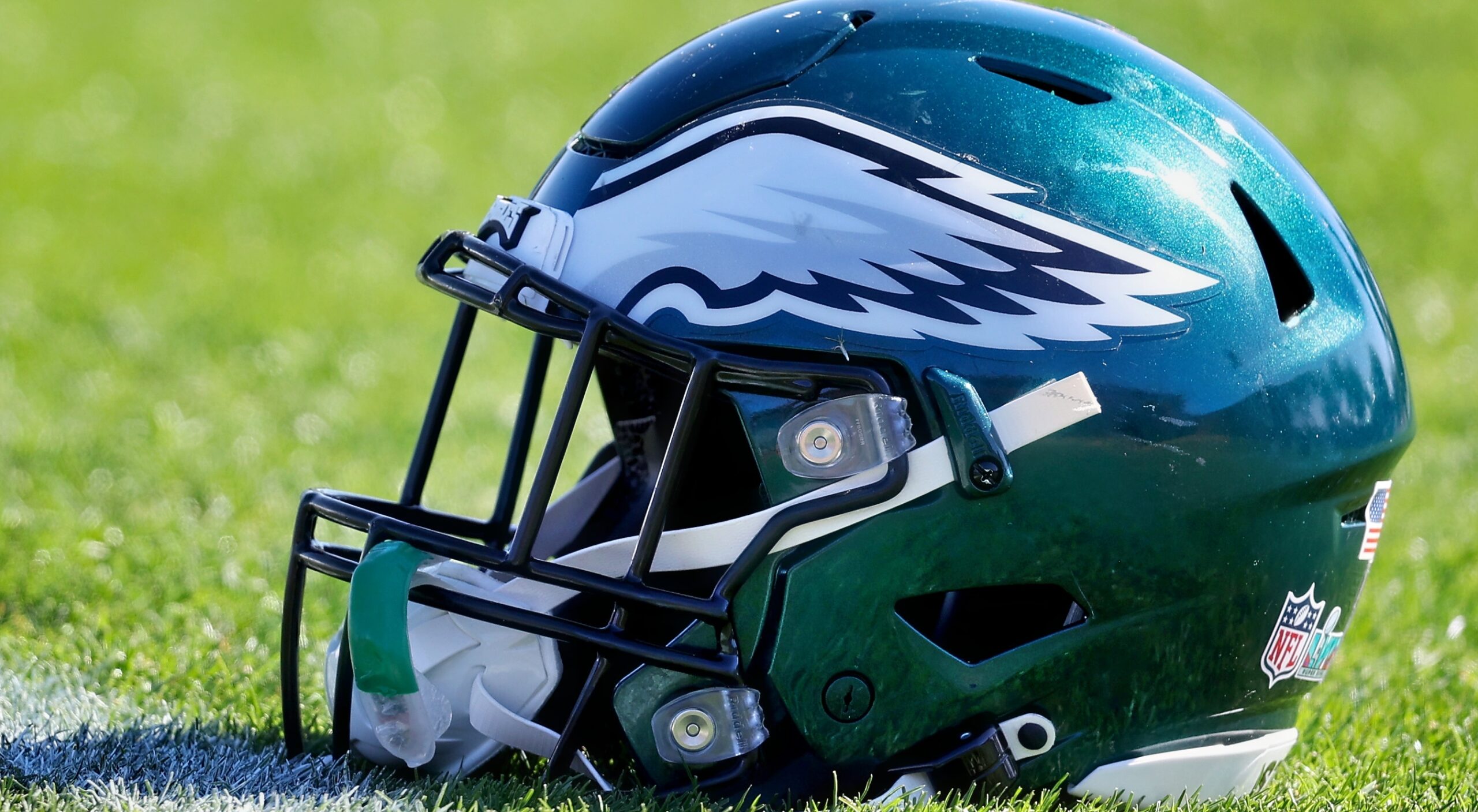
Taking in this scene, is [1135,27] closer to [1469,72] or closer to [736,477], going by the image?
[1469,72]

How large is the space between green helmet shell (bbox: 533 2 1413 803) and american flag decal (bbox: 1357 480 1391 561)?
5 centimetres

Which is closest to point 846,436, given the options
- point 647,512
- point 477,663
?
point 647,512

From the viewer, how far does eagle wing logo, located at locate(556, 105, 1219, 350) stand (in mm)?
2074

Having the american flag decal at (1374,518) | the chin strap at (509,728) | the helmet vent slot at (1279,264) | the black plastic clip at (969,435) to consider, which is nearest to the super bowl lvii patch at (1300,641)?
the american flag decal at (1374,518)

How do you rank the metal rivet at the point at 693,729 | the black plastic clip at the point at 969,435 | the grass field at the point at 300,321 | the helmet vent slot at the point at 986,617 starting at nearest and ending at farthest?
1. the black plastic clip at the point at 969,435
2. the metal rivet at the point at 693,729
3. the helmet vent slot at the point at 986,617
4. the grass field at the point at 300,321

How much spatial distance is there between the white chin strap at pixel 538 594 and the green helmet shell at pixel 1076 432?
29mm

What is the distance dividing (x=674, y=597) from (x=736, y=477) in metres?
0.37

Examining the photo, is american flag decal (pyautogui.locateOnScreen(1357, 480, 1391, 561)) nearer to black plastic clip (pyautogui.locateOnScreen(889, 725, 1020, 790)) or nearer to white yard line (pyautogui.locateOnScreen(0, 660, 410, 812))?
black plastic clip (pyautogui.locateOnScreen(889, 725, 1020, 790))

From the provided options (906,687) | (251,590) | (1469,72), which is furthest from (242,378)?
(1469,72)

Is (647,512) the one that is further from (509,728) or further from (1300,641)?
(1300,641)

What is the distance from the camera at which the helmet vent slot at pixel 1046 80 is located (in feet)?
7.32

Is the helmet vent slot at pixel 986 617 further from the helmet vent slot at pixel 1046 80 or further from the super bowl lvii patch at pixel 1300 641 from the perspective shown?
the helmet vent slot at pixel 1046 80

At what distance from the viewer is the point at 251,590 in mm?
3436

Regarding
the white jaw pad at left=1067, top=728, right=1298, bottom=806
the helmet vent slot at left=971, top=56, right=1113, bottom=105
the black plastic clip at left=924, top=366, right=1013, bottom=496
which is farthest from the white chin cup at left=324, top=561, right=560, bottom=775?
the helmet vent slot at left=971, top=56, right=1113, bottom=105
